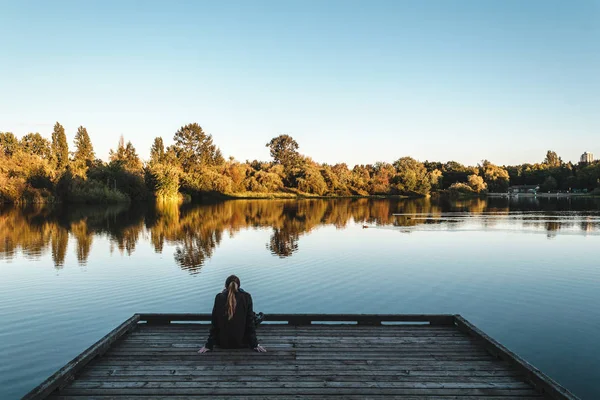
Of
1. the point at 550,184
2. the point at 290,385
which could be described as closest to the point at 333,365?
the point at 290,385

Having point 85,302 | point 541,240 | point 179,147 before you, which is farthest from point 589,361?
point 179,147

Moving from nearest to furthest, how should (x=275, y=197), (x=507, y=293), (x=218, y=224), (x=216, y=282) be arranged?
1. (x=507, y=293)
2. (x=216, y=282)
3. (x=218, y=224)
4. (x=275, y=197)

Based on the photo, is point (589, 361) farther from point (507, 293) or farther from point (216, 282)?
point (216, 282)

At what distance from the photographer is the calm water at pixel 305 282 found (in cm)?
880

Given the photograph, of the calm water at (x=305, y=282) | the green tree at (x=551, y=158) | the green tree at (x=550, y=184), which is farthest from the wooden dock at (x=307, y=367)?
the green tree at (x=551, y=158)

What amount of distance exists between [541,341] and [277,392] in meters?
6.63

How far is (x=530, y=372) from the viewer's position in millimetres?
5395

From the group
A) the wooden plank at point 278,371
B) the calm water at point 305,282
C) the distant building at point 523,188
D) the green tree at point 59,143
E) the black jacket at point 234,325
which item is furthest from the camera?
the distant building at point 523,188

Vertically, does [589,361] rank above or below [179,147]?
below

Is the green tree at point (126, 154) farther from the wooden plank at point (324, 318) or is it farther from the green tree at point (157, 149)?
the wooden plank at point (324, 318)

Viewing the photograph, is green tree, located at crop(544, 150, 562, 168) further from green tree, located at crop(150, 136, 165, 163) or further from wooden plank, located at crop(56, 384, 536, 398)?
wooden plank, located at crop(56, 384, 536, 398)

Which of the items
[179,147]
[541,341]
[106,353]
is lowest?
[541,341]

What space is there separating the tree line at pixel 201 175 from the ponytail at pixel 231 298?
55504mm

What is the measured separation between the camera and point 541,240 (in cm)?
2478
